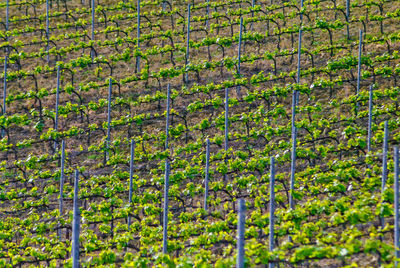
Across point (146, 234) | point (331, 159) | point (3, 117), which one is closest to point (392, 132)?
point (331, 159)

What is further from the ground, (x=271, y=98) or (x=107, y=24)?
(x=107, y=24)

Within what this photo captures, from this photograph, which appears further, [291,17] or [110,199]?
[291,17]

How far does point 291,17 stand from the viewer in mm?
20078

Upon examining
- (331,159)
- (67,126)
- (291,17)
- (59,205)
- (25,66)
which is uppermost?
(291,17)

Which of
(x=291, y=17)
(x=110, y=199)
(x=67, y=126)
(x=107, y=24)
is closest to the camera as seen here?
(x=110, y=199)

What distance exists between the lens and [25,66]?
67.7 feet

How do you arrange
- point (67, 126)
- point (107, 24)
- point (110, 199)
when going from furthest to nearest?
point (107, 24)
point (67, 126)
point (110, 199)

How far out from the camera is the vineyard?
11.5m

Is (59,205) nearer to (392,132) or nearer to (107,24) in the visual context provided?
(392,132)

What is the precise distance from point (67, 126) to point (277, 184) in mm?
5975

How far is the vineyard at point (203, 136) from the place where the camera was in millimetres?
11461

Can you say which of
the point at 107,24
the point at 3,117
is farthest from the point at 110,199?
the point at 107,24

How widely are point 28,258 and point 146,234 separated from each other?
2.33m

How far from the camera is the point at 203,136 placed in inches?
624
